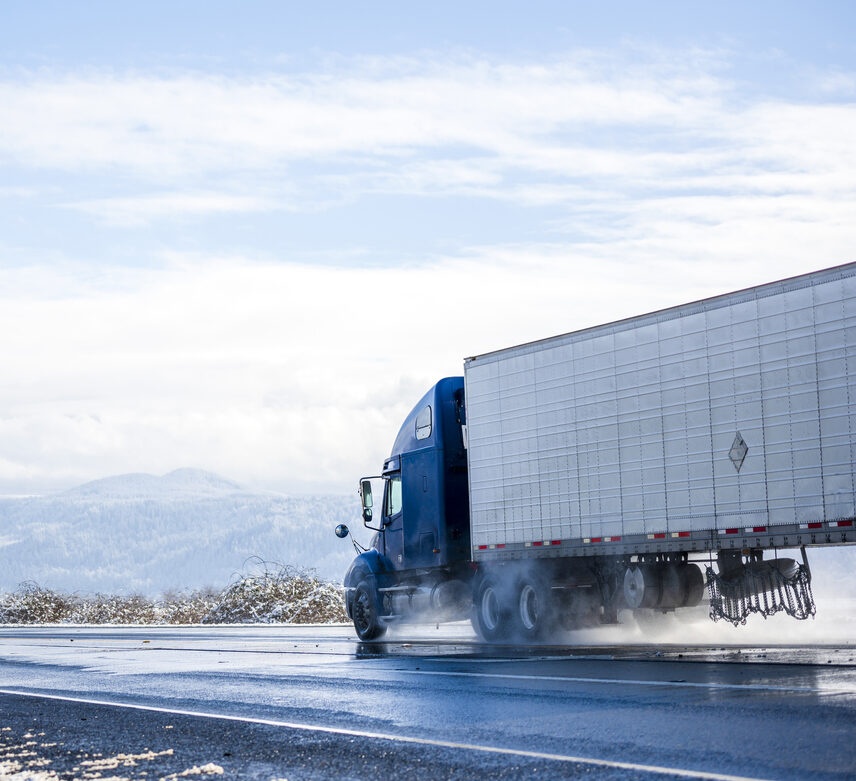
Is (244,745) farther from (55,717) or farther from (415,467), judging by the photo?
(415,467)

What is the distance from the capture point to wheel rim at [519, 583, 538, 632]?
1895 centimetres

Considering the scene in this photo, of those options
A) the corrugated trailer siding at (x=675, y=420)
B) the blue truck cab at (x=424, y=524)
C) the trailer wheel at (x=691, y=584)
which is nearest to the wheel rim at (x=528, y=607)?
the corrugated trailer siding at (x=675, y=420)

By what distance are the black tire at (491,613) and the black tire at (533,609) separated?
0.67 ft

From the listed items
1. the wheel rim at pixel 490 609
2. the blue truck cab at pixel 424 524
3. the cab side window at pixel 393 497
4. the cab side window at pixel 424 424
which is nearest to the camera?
the wheel rim at pixel 490 609

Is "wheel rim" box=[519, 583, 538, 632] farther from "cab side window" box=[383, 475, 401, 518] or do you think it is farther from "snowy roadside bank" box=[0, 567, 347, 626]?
"snowy roadside bank" box=[0, 567, 347, 626]

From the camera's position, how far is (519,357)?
19656mm

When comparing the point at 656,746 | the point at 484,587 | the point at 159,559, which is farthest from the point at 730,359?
the point at 159,559

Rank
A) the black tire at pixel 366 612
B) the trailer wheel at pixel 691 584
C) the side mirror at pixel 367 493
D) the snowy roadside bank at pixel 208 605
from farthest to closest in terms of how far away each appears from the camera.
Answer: the snowy roadside bank at pixel 208 605 → the side mirror at pixel 367 493 → the black tire at pixel 366 612 → the trailer wheel at pixel 691 584

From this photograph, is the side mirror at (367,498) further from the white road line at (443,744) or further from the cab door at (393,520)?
the white road line at (443,744)

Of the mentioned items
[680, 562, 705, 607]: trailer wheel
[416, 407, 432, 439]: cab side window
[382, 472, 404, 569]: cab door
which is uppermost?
[416, 407, 432, 439]: cab side window

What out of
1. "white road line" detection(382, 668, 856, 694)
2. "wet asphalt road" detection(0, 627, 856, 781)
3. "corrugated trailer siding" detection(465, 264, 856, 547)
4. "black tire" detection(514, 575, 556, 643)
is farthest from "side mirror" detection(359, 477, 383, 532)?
"white road line" detection(382, 668, 856, 694)

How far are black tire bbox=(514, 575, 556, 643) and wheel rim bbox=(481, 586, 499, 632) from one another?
49 centimetres

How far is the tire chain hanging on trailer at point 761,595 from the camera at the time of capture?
52.2 ft

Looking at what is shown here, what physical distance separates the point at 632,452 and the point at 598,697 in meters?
7.07
